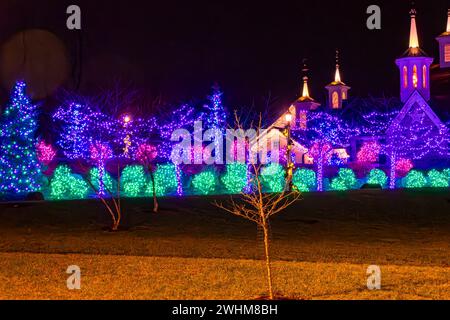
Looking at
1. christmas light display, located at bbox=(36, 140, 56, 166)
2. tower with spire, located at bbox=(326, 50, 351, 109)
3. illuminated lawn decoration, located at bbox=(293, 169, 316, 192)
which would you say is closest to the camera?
illuminated lawn decoration, located at bbox=(293, 169, 316, 192)

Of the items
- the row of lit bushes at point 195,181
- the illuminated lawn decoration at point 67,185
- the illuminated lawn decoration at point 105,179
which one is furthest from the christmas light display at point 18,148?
the illuminated lawn decoration at point 105,179

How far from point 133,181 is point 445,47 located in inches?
1489

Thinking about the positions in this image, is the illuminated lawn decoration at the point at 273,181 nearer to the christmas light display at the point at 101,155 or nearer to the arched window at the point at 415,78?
the christmas light display at the point at 101,155

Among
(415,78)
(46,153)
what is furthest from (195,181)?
(415,78)

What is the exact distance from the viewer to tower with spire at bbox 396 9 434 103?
52.9m

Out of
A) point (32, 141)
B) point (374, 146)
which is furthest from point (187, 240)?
point (374, 146)

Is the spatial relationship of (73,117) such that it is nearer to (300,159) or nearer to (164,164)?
(164,164)

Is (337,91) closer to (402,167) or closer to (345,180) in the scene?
(402,167)

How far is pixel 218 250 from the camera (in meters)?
14.9

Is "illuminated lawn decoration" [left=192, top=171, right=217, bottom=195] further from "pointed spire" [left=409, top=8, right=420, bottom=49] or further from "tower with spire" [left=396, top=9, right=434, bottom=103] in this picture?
"pointed spire" [left=409, top=8, right=420, bottom=49]

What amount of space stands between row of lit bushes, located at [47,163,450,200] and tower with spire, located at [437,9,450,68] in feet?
83.2

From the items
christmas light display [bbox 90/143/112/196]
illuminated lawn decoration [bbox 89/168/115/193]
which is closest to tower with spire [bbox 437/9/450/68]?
illuminated lawn decoration [bbox 89/168/115/193]

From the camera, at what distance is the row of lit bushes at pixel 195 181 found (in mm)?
34719

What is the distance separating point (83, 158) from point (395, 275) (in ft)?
89.1
